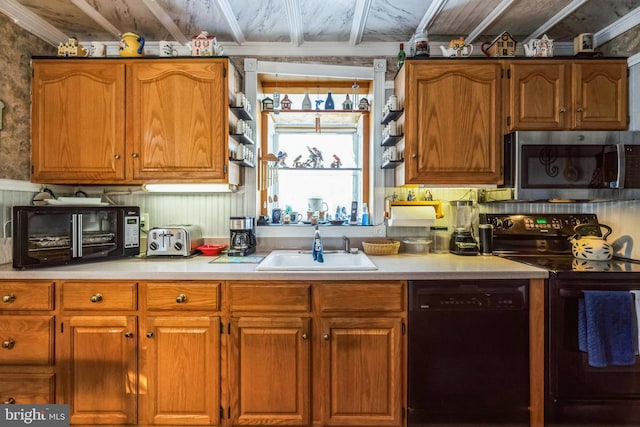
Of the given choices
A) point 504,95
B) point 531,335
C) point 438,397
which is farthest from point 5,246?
point 504,95

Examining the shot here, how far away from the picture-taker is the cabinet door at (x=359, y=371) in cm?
178

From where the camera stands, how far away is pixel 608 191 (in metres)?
2.00

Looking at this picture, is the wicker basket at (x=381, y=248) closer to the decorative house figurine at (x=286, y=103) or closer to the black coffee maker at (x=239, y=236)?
the black coffee maker at (x=239, y=236)

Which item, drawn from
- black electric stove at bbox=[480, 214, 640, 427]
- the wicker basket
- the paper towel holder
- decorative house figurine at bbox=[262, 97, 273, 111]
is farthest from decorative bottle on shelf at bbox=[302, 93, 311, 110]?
black electric stove at bbox=[480, 214, 640, 427]

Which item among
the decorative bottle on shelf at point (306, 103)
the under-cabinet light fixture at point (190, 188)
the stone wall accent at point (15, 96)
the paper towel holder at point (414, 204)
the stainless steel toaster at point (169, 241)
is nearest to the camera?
the stone wall accent at point (15, 96)

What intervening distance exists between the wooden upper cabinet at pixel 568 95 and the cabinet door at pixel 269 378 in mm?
1823

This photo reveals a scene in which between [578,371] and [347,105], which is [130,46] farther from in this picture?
[578,371]

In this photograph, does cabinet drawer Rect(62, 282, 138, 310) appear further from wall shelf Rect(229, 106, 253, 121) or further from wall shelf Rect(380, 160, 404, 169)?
wall shelf Rect(380, 160, 404, 169)

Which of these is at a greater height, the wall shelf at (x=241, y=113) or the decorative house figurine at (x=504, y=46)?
the decorative house figurine at (x=504, y=46)

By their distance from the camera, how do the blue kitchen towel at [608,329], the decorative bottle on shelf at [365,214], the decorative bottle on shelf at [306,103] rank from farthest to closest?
the decorative bottle on shelf at [306,103], the decorative bottle on shelf at [365,214], the blue kitchen towel at [608,329]

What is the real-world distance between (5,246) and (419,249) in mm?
2537

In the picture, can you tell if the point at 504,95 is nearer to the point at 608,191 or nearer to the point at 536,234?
the point at 608,191

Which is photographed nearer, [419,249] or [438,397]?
[438,397]
